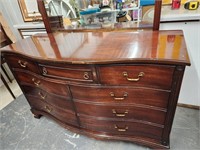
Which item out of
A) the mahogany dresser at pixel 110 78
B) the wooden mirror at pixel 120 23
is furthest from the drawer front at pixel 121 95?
the wooden mirror at pixel 120 23

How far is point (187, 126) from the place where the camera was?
1.40 m

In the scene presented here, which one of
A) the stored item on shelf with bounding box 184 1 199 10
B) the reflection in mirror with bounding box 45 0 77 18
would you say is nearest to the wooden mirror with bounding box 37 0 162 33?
the reflection in mirror with bounding box 45 0 77 18

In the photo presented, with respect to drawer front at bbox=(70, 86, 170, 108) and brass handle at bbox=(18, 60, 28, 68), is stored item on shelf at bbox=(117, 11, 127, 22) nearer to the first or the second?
drawer front at bbox=(70, 86, 170, 108)

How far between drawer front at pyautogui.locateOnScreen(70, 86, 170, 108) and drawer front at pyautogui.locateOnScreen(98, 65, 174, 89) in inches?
1.8

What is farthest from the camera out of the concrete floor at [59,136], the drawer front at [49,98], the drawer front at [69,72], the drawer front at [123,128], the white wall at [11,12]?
the white wall at [11,12]

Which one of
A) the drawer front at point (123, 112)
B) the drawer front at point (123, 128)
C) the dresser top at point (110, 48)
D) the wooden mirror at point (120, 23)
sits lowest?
the drawer front at point (123, 128)

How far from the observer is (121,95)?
0.98m

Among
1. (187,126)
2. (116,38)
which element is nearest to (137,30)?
(116,38)

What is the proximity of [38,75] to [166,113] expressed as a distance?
97 centimetres

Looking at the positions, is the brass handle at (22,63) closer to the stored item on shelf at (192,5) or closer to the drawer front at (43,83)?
the drawer front at (43,83)

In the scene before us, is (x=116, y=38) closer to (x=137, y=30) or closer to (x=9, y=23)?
(x=137, y=30)

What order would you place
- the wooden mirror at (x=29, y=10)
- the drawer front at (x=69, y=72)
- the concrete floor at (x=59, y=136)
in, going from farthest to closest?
the wooden mirror at (x=29, y=10)
the concrete floor at (x=59, y=136)
the drawer front at (x=69, y=72)

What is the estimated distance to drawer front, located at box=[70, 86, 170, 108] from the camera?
91 centimetres

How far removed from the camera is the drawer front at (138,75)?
81 cm
